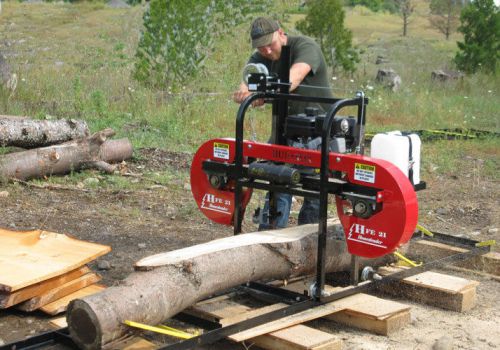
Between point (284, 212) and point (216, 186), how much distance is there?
24.3 inches

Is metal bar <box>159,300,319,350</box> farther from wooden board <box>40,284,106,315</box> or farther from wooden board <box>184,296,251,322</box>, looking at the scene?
wooden board <box>40,284,106,315</box>

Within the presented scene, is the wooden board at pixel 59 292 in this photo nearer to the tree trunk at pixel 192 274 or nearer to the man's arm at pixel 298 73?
the tree trunk at pixel 192 274

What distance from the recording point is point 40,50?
74.3 feet

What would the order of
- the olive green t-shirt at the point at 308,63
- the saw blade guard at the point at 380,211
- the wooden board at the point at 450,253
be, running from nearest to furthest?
the saw blade guard at the point at 380,211 → the olive green t-shirt at the point at 308,63 → the wooden board at the point at 450,253

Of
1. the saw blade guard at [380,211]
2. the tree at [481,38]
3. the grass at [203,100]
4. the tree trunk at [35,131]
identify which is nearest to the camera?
the saw blade guard at [380,211]

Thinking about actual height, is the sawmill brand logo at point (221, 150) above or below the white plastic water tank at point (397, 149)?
below

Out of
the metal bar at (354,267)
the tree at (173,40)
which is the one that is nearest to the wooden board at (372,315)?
the metal bar at (354,267)

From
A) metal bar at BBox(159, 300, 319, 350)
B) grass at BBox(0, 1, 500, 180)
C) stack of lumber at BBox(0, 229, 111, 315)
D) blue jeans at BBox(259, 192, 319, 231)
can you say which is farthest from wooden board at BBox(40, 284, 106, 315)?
grass at BBox(0, 1, 500, 180)

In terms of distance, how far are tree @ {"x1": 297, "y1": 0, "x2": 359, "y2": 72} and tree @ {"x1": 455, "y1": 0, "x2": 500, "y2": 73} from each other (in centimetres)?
377

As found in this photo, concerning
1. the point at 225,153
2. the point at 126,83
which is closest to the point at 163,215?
the point at 225,153

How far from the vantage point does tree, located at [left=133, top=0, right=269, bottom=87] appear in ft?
40.8

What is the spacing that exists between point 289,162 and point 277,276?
70 centimetres

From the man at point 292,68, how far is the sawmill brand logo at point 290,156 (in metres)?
0.62

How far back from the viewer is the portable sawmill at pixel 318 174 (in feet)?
14.2
